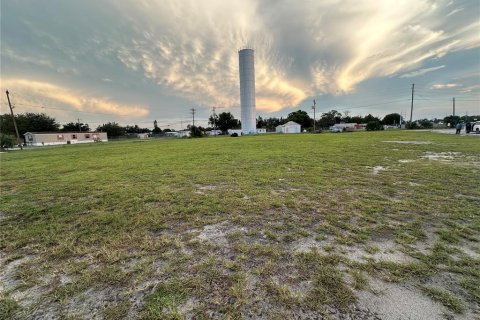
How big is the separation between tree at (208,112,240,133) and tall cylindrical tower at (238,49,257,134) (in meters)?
27.5

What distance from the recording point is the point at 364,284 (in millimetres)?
2010

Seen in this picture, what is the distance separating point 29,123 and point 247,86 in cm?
6428

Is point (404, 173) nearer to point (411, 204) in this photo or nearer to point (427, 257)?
point (411, 204)

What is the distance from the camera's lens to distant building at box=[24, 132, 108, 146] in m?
50.2

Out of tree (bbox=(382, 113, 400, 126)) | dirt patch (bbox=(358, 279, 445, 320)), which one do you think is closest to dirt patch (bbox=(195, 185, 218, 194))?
dirt patch (bbox=(358, 279, 445, 320))

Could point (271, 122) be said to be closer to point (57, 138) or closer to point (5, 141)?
point (57, 138)

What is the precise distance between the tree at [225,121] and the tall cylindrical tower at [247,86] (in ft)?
90.2

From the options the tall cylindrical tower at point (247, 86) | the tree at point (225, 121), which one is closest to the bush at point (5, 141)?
the tall cylindrical tower at point (247, 86)

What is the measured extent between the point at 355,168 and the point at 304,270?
6.52 metres

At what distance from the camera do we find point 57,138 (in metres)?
53.7

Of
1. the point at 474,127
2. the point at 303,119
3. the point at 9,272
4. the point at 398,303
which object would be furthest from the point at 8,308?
the point at 303,119

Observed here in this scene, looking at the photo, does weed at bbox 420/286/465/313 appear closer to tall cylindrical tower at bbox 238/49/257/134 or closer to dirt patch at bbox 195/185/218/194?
dirt patch at bbox 195/185/218/194

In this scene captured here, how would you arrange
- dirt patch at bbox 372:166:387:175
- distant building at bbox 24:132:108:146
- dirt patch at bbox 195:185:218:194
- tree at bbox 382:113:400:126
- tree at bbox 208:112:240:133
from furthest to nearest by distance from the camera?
tree at bbox 382:113:400:126 < tree at bbox 208:112:240:133 < distant building at bbox 24:132:108:146 < dirt patch at bbox 372:166:387:175 < dirt patch at bbox 195:185:218:194

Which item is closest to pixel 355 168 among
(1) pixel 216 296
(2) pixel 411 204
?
(2) pixel 411 204
